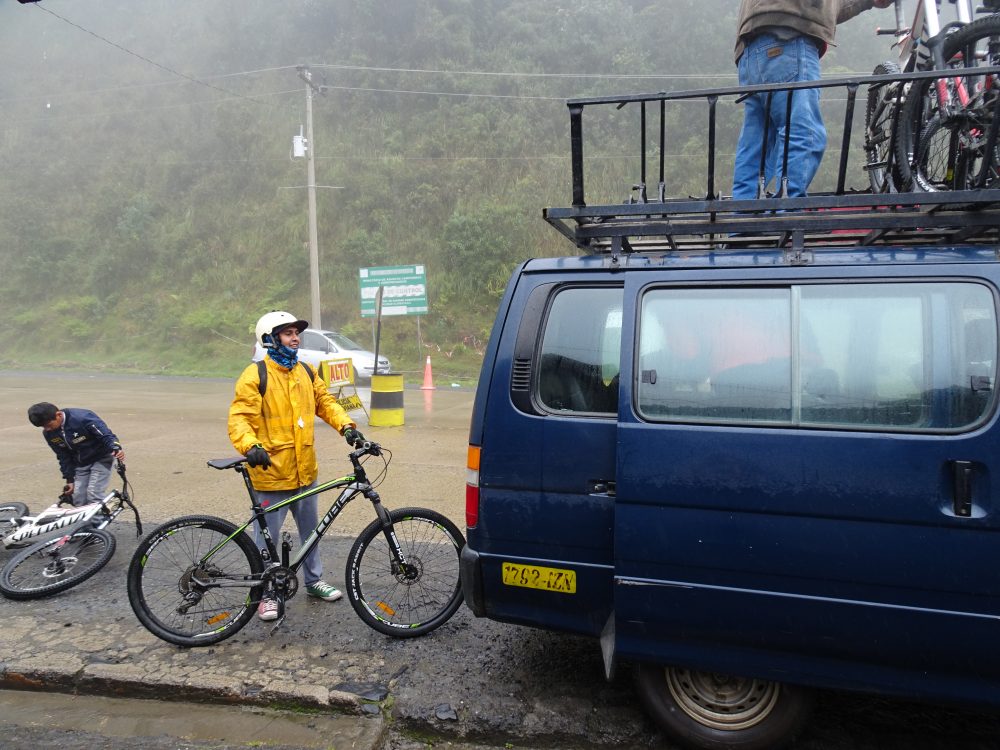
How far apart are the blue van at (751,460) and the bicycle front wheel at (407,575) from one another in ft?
2.72

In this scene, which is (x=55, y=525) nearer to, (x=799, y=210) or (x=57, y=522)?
(x=57, y=522)

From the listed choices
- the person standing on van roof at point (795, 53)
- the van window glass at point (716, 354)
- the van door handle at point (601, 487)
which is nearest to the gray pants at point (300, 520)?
the van door handle at point (601, 487)

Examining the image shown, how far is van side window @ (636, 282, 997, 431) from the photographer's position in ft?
7.86

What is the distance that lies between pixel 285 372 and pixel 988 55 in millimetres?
4077

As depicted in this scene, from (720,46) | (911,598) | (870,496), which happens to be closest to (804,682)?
(911,598)

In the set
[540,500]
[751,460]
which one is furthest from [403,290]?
[751,460]

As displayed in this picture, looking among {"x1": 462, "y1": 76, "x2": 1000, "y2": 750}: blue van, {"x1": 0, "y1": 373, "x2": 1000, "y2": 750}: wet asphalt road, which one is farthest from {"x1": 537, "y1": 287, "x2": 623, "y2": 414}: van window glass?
{"x1": 0, "y1": 373, "x2": 1000, "y2": 750}: wet asphalt road

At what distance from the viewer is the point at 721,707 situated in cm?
279

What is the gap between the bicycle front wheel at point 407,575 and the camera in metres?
3.73

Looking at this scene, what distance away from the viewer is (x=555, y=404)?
113 inches

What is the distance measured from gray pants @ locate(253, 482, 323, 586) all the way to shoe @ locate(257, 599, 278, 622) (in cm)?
24

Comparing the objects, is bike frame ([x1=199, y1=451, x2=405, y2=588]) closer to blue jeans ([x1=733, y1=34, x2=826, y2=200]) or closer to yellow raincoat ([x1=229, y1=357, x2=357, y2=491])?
yellow raincoat ([x1=229, y1=357, x2=357, y2=491])

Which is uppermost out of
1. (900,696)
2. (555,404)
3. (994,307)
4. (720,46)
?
(720,46)

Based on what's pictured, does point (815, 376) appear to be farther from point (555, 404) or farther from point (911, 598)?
point (555, 404)
